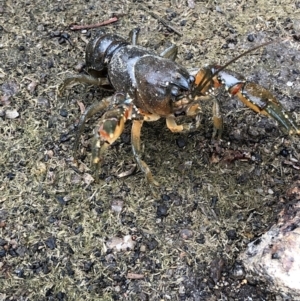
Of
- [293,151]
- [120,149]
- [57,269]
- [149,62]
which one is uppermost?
[149,62]

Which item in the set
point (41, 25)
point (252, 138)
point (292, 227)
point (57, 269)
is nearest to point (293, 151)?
point (252, 138)

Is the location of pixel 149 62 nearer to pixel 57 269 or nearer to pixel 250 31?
pixel 250 31

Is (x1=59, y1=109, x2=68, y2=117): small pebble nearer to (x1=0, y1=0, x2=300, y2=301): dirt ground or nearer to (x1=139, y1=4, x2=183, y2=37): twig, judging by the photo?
(x1=0, y1=0, x2=300, y2=301): dirt ground

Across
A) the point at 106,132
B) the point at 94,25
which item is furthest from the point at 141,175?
the point at 94,25

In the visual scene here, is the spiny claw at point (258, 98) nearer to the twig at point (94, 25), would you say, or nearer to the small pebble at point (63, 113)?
the small pebble at point (63, 113)

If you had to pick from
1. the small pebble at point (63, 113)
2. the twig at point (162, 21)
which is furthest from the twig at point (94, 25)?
the small pebble at point (63, 113)

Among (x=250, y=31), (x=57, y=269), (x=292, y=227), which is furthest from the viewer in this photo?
(x=250, y=31)
